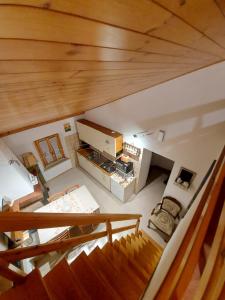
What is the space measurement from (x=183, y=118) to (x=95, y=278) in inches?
115

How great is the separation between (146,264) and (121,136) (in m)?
2.96

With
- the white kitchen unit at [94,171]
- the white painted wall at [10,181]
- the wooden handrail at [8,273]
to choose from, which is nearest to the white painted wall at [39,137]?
the white kitchen unit at [94,171]

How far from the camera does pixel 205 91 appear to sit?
2516 mm

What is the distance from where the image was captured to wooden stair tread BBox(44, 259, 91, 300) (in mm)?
1231

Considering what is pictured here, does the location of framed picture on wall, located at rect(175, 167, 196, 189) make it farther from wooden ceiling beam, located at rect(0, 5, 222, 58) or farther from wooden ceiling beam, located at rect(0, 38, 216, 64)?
wooden ceiling beam, located at rect(0, 5, 222, 58)

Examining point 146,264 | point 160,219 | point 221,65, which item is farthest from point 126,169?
point 221,65

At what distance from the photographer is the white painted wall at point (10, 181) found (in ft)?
11.5

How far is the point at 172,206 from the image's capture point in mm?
3930

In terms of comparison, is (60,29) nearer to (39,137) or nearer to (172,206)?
(172,206)

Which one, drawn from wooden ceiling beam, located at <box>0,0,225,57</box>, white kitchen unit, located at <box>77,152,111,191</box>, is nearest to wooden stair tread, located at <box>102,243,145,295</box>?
wooden ceiling beam, located at <box>0,0,225,57</box>

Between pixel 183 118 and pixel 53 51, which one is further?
pixel 183 118

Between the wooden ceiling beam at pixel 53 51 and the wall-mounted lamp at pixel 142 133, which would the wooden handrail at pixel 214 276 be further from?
the wall-mounted lamp at pixel 142 133

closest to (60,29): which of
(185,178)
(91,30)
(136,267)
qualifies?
(91,30)

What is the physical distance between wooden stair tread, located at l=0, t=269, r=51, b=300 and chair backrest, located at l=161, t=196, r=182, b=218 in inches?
142
